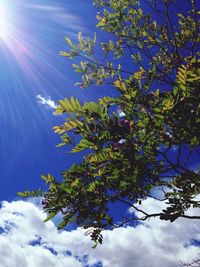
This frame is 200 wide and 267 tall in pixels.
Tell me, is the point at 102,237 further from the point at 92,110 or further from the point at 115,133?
the point at 92,110

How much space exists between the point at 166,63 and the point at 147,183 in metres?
7.08

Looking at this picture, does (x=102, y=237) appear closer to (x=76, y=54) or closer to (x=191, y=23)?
(x=76, y=54)

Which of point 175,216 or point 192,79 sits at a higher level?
point 192,79

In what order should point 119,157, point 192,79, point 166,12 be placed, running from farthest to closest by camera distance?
point 166,12, point 119,157, point 192,79

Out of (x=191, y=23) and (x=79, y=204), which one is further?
(x=191, y=23)

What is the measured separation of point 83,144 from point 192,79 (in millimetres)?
1467

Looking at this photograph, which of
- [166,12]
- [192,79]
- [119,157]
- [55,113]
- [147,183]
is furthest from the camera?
[166,12]

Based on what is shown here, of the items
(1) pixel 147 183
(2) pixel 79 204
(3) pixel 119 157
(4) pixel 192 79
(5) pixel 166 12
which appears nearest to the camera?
(4) pixel 192 79

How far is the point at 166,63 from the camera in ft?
37.3

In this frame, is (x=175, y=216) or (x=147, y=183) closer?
(x=175, y=216)

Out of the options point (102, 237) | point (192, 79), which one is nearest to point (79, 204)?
point (102, 237)

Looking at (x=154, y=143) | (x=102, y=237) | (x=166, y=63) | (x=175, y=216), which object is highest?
(x=166, y=63)

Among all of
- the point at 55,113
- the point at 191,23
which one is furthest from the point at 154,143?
the point at 191,23

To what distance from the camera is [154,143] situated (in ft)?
16.1
